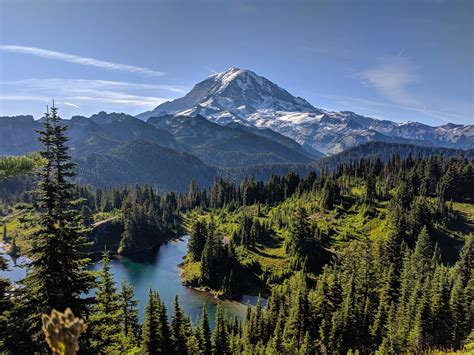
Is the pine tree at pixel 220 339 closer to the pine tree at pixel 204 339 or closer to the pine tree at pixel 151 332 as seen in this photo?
the pine tree at pixel 204 339

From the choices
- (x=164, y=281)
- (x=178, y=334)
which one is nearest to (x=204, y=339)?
(x=178, y=334)

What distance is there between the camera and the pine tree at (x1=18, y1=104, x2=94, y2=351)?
2228 centimetres

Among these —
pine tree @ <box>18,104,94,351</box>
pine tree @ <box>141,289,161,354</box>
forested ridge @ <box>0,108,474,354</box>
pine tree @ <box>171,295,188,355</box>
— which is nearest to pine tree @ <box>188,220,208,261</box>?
forested ridge @ <box>0,108,474,354</box>

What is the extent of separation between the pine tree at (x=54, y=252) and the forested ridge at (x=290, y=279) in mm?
73

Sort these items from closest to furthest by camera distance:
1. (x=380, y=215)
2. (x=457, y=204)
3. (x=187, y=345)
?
(x=187, y=345), (x=380, y=215), (x=457, y=204)

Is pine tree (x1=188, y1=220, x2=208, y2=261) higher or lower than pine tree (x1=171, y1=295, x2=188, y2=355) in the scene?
lower

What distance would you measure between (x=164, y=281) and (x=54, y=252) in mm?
137041

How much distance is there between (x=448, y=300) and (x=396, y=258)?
35.4m

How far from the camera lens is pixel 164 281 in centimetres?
15212

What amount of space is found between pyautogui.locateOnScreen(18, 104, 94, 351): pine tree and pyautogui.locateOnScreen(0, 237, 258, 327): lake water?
89830mm

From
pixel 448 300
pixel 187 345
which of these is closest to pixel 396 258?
pixel 448 300

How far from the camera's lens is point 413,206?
149375 mm

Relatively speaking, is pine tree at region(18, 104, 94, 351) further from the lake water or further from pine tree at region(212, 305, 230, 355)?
the lake water

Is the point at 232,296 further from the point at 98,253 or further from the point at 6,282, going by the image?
the point at 6,282
